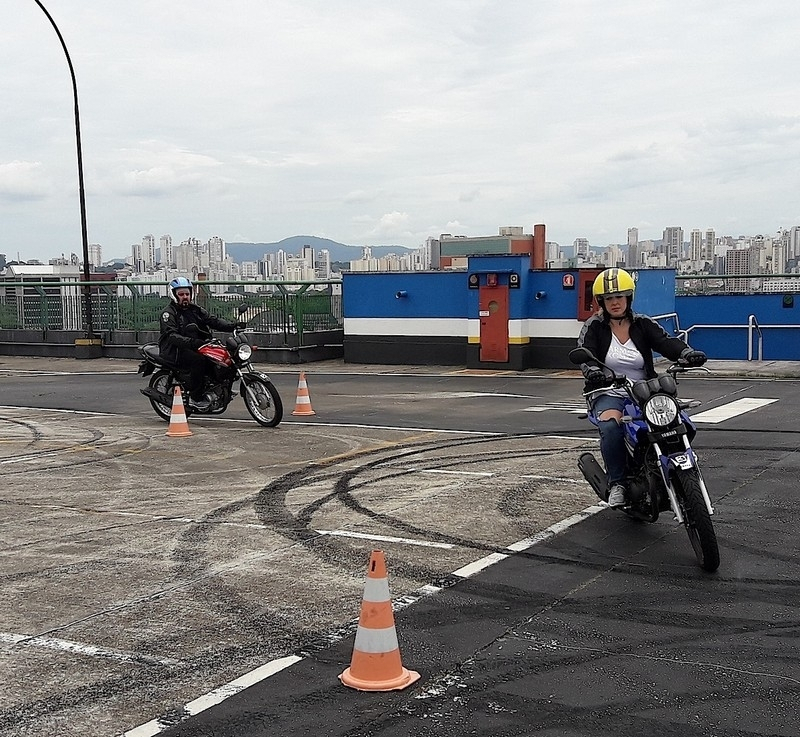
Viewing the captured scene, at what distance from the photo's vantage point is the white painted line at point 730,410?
516 inches

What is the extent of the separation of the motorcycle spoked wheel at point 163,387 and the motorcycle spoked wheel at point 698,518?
9.26 m

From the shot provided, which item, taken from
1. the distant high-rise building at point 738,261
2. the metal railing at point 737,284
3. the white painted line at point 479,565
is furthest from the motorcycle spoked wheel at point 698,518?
the distant high-rise building at point 738,261

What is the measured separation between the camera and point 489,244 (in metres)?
28.0

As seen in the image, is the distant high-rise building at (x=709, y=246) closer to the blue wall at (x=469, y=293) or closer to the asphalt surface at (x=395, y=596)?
the blue wall at (x=469, y=293)

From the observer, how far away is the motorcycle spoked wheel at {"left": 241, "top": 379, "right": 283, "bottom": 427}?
1312 centimetres

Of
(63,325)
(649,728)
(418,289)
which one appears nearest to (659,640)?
(649,728)

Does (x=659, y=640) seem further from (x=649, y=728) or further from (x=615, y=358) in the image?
(x=615, y=358)

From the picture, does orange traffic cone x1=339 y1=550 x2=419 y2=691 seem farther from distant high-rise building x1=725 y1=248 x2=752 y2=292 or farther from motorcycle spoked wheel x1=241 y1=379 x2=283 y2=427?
distant high-rise building x1=725 y1=248 x2=752 y2=292

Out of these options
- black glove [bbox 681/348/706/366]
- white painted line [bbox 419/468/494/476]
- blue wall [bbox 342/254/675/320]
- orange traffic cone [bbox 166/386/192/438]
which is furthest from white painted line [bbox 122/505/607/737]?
blue wall [bbox 342/254/675/320]

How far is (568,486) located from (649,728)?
4841 millimetres

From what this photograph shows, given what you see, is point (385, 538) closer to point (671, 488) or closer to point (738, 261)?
point (671, 488)

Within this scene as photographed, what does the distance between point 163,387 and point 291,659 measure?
988 cm

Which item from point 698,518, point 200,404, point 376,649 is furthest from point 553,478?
point 200,404

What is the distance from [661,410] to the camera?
6.42 metres
